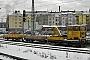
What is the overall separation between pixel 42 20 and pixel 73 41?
355 ft

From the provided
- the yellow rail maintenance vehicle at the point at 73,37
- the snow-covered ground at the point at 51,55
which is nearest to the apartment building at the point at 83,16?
the yellow rail maintenance vehicle at the point at 73,37

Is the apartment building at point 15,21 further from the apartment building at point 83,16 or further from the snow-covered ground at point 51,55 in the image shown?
the snow-covered ground at point 51,55

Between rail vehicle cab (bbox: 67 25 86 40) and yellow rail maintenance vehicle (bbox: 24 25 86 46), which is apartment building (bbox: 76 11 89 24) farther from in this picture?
rail vehicle cab (bbox: 67 25 86 40)

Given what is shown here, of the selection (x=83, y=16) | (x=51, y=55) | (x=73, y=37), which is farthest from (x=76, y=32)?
(x=83, y=16)

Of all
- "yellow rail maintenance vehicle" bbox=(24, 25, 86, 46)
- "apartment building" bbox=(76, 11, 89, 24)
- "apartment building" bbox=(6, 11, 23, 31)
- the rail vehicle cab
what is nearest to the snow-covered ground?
"yellow rail maintenance vehicle" bbox=(24, 25, 86, 46)

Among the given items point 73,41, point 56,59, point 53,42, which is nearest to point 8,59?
point 56,59

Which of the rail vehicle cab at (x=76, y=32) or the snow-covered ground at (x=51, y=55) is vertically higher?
the rail vehicle cab at (x=76, y=32)

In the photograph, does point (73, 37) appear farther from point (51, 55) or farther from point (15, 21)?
point (15, 21)

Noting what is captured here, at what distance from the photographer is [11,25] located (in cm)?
12400

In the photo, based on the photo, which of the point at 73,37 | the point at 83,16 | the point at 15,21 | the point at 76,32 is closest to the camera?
the point at 76,32

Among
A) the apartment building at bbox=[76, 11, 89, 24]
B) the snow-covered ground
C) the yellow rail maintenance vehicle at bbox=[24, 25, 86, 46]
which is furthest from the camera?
the apartment building at bbox=[76, 11, 89, 24]

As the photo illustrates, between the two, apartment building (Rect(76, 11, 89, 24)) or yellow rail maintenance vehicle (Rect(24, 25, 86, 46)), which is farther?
apartment building (Rect(76, 11, 89, 24))

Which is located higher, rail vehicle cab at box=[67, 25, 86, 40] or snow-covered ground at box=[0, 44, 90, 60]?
rail vehicle cab at box=[67, 25, 86, 40]

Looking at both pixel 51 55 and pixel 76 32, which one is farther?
pixel 76 32
